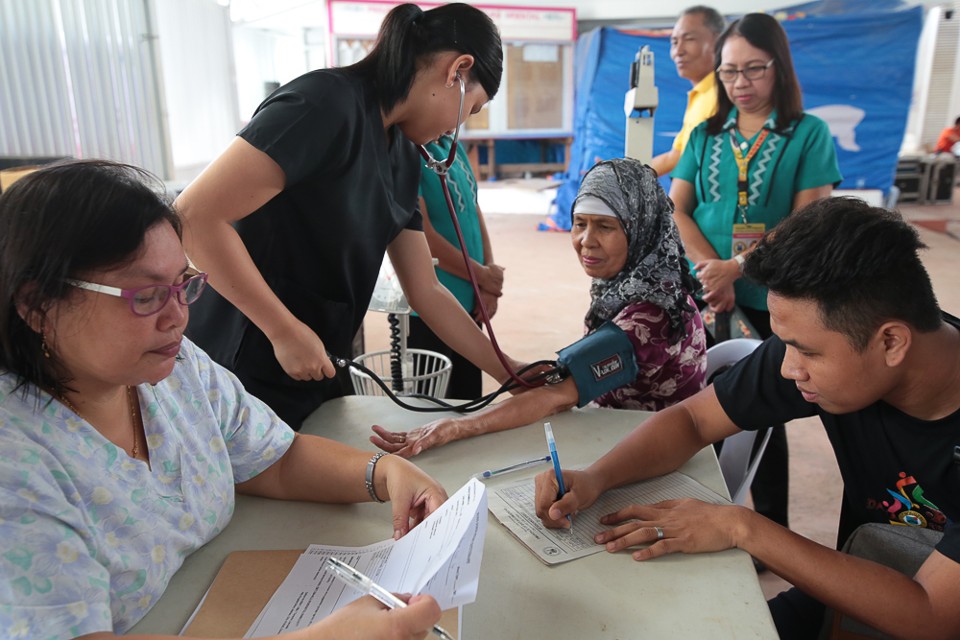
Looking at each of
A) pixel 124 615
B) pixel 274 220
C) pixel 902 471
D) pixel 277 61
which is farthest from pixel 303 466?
pixel 277 61

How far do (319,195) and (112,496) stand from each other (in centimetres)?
64

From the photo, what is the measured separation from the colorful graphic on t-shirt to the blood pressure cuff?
49cm

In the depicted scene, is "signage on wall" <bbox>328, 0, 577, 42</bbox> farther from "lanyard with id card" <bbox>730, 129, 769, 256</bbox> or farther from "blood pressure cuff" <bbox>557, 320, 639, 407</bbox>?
"blood pressure cuff" <bbox>557, 320, 639, 407</bbox>

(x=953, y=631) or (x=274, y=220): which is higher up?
(x=274, y=220)

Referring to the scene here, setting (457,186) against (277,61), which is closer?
(457,186)

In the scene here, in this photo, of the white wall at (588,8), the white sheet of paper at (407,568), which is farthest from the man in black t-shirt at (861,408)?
the white wall at (588,8)

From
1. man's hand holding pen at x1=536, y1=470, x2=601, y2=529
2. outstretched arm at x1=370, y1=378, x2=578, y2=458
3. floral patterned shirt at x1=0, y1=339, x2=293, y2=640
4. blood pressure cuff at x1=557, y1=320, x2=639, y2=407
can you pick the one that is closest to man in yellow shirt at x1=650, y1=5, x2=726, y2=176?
blood pressure cuff at x1=557, y1=320, x2=639, y2=407

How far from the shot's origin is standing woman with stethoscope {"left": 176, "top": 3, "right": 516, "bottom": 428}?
1.13 meters

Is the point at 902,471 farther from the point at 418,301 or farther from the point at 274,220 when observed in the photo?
the point at 274,220

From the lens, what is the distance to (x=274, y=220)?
128 centimetres

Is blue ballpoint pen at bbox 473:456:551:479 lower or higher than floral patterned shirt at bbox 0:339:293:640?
lower

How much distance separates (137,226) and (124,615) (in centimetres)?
43

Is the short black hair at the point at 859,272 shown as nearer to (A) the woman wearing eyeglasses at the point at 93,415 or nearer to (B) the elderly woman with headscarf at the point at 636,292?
(B) the elderly woman with headscarf at the point at 636,292

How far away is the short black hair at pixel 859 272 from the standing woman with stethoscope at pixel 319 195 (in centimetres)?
64
